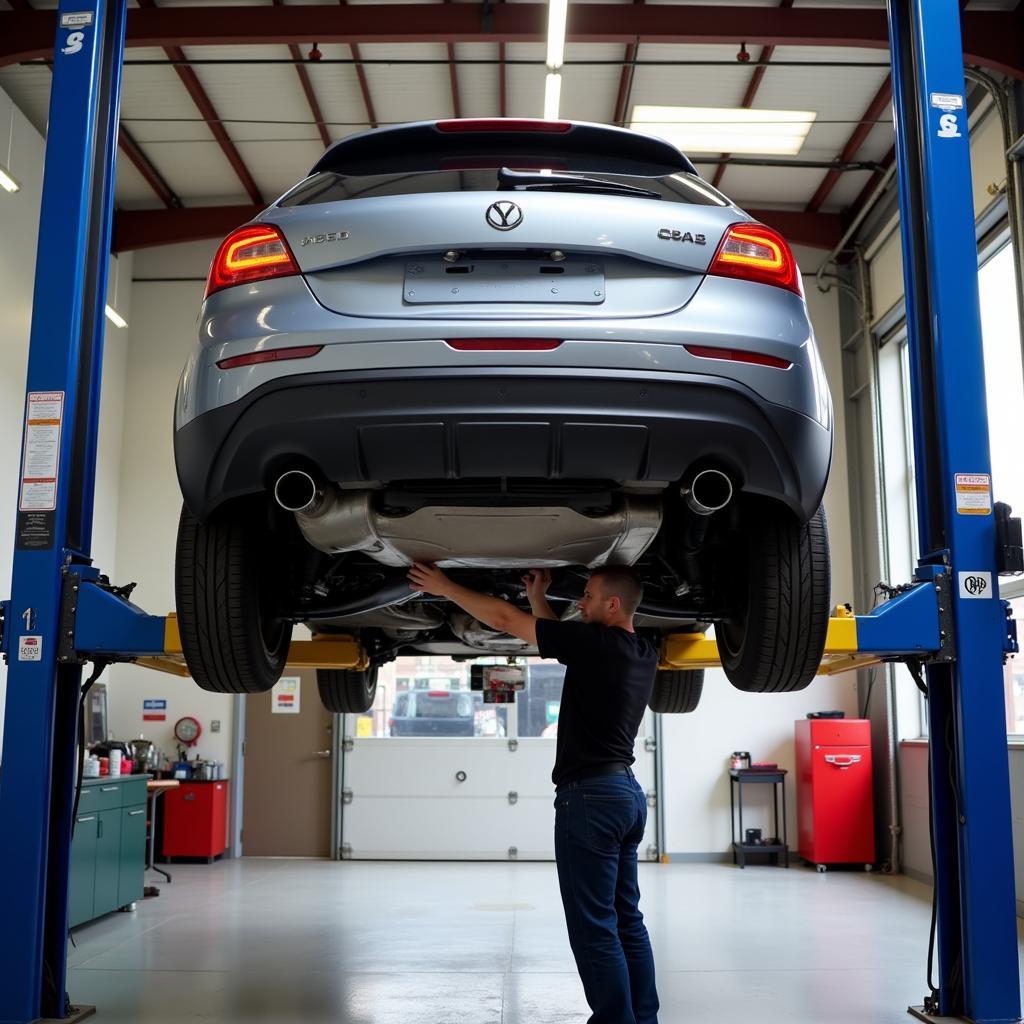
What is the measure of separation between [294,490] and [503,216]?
727mm

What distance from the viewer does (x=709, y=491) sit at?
226 centimetres

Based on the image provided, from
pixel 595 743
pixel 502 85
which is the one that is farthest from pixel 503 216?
pixel 502 85

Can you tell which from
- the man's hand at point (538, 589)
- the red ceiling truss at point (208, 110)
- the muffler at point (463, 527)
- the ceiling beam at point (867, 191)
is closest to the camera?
the muffler at point (463, 527)

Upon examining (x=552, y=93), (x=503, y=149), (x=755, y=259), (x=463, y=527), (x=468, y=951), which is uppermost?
(x=552, y=93)

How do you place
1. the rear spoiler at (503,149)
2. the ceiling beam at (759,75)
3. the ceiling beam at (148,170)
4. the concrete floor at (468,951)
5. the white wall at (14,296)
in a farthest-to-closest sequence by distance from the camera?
the ceiling beam at (148,170) → the white wall at (14,296) → the ceiling beam at (759,75) → the concrete floor at (468,951) → the rear spoiler at (503,149)

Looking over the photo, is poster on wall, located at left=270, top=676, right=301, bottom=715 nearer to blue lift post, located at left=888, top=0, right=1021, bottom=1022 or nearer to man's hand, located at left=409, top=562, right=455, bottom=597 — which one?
blue lift post, located at left=888, top=0, right=1021, bottom=1022

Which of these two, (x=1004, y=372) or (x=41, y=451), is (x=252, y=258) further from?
(x=1004, y=372)

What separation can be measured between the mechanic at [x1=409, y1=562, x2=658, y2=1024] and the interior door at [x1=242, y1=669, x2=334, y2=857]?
7880 mm

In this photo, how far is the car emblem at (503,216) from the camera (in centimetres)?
224

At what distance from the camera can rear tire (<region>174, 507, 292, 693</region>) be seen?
267cm

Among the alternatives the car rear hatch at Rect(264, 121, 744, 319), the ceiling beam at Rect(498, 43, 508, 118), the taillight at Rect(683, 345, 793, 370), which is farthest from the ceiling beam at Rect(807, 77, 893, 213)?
the taillight at Rect(683, 345, 793, 370)

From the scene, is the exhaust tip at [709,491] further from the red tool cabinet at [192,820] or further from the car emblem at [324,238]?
the red tool cabinet at [192,820]

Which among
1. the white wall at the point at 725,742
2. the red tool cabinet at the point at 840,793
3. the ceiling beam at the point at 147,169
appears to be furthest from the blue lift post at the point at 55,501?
the white wall at the point at 725,742

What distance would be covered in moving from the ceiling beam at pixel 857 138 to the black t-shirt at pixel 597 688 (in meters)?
6.53
